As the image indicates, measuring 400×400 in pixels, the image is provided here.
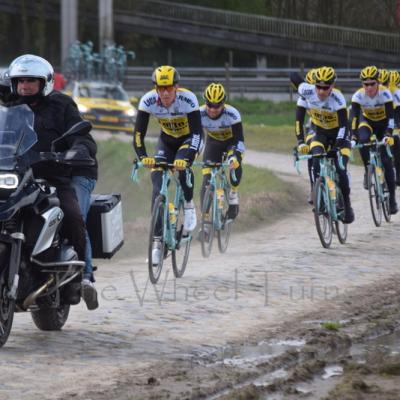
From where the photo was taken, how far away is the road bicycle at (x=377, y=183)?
59.5 ft

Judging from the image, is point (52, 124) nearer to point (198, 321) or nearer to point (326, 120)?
point (198, 321)

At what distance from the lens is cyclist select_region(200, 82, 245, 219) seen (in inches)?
619

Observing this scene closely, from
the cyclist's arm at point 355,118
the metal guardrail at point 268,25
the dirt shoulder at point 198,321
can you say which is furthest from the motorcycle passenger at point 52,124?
the metal guardrail at point 268,25

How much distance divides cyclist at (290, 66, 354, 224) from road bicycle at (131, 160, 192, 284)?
2.59 m

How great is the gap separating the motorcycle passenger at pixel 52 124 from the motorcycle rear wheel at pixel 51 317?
32cm

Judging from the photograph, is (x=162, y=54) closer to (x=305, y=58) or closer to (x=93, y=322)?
(x=305, y=58)

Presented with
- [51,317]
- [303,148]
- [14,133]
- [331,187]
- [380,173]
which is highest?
[303,148]

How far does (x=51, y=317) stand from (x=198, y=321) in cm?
134

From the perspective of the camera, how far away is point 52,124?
9.68 metres

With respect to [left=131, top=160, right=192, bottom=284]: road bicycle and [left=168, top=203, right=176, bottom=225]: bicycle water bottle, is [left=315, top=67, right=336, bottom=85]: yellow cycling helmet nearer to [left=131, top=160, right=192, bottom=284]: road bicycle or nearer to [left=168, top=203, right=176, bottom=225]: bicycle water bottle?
[left=131, top=160, right=192, bottom=284]: road bicycle

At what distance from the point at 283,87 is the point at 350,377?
40.6m

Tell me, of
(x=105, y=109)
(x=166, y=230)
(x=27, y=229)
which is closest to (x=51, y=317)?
(x=27, y=229)

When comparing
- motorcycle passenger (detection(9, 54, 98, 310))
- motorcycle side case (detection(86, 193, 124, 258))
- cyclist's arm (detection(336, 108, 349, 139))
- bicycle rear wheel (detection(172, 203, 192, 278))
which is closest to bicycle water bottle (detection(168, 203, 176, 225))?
bicycle rear wheel (detection(172, 203, 192, 278))

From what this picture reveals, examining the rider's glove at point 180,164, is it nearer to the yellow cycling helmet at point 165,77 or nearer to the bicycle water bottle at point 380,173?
the yellow cycling helmet at point 165,77
